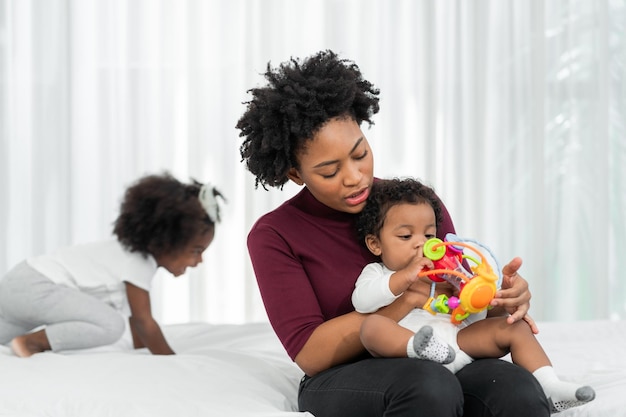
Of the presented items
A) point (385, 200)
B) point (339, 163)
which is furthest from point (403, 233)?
point (339, 163)

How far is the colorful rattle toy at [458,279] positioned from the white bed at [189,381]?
320 millimetres

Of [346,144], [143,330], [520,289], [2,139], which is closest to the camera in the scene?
[520,289]

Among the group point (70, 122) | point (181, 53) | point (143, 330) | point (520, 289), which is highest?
point (181, 53)

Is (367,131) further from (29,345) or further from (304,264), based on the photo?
(304,264)

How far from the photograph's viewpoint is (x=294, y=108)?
5.93 ft

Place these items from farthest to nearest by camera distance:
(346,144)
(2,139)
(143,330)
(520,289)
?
(2,139) → (143,330) → (346,144) → (520,289)

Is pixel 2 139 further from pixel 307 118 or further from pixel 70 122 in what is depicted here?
pixel 307 118

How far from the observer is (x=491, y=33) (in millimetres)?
4277

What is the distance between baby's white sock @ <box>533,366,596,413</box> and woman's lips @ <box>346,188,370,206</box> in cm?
49

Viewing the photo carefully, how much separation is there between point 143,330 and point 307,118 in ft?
4.01

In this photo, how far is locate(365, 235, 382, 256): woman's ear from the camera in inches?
72.8

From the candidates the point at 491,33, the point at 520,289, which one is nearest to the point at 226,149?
the point at 491,33

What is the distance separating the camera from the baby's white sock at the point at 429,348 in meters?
1.57

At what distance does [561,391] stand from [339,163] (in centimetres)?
62
